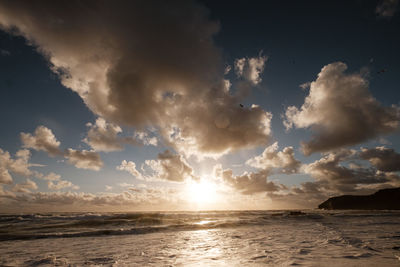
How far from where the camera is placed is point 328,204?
145375mm

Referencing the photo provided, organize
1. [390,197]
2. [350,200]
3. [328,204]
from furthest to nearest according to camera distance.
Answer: [328,204] < [350,200] < [390,197]

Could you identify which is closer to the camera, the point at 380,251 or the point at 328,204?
the point at 380,251

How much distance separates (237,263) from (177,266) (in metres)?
2.05

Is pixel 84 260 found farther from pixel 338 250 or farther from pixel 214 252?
pixel 338 250

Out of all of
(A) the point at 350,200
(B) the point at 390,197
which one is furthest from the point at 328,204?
(B) the point at 390,197

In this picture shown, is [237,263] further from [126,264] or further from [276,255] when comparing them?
[126,264]

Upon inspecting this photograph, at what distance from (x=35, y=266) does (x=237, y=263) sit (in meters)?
7.52

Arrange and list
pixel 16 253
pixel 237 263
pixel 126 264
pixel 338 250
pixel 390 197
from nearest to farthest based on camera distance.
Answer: pixel 237 263, pixel 126 264, pixel 338 250, pixel 16 253, pixel 390 197

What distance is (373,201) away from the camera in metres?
120

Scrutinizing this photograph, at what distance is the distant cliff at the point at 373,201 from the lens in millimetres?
109312

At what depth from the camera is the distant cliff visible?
109312 millimetres

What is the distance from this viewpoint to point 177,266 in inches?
278

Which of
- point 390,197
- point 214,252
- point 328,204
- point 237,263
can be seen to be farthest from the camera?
point 328,204

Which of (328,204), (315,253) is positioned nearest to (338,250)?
(315,253)
